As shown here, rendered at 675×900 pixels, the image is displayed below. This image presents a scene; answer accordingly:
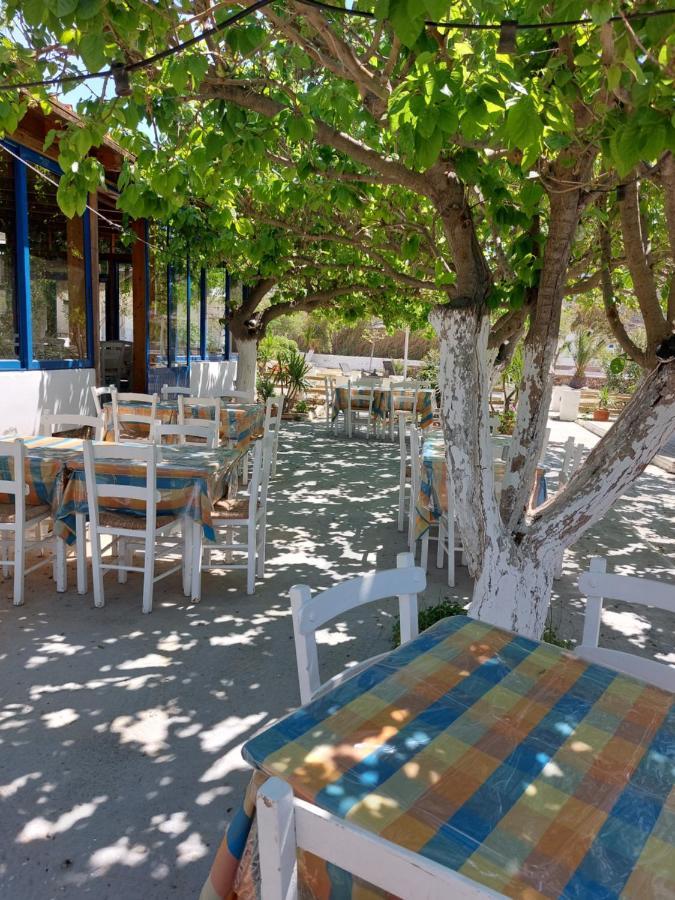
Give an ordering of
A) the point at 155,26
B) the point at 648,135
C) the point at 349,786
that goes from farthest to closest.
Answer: the point at 155,26, the point at 648,135, the point at 349,786

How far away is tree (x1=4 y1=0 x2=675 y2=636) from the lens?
2105mm

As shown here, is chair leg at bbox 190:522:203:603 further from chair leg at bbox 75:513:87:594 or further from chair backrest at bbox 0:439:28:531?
chair backrest at bbox 0:439:28:531

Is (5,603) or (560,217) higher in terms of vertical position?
(560,217)

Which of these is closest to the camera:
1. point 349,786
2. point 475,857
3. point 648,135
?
point 475,857

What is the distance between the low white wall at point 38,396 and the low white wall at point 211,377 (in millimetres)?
3689

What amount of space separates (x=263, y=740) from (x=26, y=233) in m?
6.95

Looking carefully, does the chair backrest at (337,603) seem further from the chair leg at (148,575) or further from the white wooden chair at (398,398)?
the white wooden chair at (398,398)

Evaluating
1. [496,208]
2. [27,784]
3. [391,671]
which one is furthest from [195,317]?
[391,671]

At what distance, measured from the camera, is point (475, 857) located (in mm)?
1018

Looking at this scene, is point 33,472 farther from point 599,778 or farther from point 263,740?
point 599,778

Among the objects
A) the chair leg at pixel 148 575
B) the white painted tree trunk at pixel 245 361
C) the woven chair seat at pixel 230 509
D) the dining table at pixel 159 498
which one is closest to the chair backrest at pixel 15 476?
the dining table at pixel 159 498

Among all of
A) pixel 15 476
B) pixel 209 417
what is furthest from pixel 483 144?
pixel 209 417

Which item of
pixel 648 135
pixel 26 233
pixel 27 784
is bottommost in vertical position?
pixel 27 784

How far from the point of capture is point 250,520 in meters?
4.32
